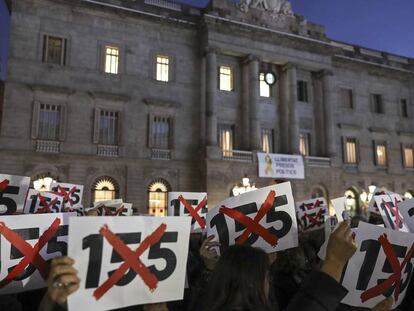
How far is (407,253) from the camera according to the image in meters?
4.20

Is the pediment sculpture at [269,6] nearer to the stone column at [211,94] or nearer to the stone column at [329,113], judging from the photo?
the stone column at [211,94]

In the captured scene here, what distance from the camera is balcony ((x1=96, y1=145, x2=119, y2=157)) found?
78.3 ft

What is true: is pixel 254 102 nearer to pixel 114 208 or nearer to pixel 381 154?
pixel 381 154

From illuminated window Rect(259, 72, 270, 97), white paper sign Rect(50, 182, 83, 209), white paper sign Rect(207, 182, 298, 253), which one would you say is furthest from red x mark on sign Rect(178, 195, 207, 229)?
illuminated window Rect(259, 72, 270, 97)

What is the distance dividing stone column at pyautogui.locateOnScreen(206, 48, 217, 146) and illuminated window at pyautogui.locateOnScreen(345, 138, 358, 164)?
1269 centimetres

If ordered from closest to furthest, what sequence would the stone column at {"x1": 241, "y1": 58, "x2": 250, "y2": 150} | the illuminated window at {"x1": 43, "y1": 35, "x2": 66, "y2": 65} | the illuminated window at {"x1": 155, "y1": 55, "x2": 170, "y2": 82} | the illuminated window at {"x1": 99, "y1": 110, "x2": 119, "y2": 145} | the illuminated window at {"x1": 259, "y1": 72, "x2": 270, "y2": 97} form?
the illuminated window at {"x1": 43, "y1": 35, "x2": 66, "y2": 65} < the illuminated window at {"x1": 99, "y1": 110, "x2": 119, "y2": 145} < the illuminated window at {"x1": 155, "y1": 55, "x2": 170, "y2": 82} < the stone column at {"x1": 241, "y1": 58, "x2": 250, "y2": 150} < the illuminated window at {"x1": 259, "y1": 72, "x2": 270, "y2": 97}

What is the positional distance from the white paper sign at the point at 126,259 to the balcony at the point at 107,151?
21299 mm

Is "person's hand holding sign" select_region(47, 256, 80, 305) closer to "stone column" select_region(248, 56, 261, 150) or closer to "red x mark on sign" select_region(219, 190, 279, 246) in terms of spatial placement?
"red x mark on sign" select_region(219, 190, 279, 246)

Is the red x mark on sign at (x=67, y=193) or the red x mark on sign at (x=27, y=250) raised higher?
the red x mark on sign at (x=67, y=193)

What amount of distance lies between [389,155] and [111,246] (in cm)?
3535

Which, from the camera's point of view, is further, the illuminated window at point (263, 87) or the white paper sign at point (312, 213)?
the illuminated window at point (263, 87)

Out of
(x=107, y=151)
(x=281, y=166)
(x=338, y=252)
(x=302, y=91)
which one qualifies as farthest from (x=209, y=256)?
(x=302, y=91)

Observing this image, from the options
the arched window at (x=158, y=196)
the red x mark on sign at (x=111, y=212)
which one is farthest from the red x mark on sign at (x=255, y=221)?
the arched window at (x=158, y=196)

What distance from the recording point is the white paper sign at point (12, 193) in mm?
7406
